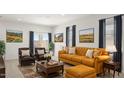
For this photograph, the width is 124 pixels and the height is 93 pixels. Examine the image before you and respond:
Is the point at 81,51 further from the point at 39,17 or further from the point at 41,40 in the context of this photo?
the point at 41,40

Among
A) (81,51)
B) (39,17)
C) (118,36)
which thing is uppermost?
(39,17)

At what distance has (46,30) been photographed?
8156 mm

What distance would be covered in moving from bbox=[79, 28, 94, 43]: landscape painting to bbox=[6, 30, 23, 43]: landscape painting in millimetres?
3767

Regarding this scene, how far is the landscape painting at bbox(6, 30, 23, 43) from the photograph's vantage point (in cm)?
653

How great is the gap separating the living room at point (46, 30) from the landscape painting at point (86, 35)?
46 millimetres

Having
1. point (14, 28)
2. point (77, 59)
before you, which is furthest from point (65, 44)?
point (14, 28)

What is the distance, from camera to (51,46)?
25.8 feet

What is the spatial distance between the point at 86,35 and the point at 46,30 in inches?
145

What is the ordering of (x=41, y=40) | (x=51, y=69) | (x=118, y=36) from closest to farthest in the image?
(x=51, y=69), (x=118, y=36), (x=41, y=40)
